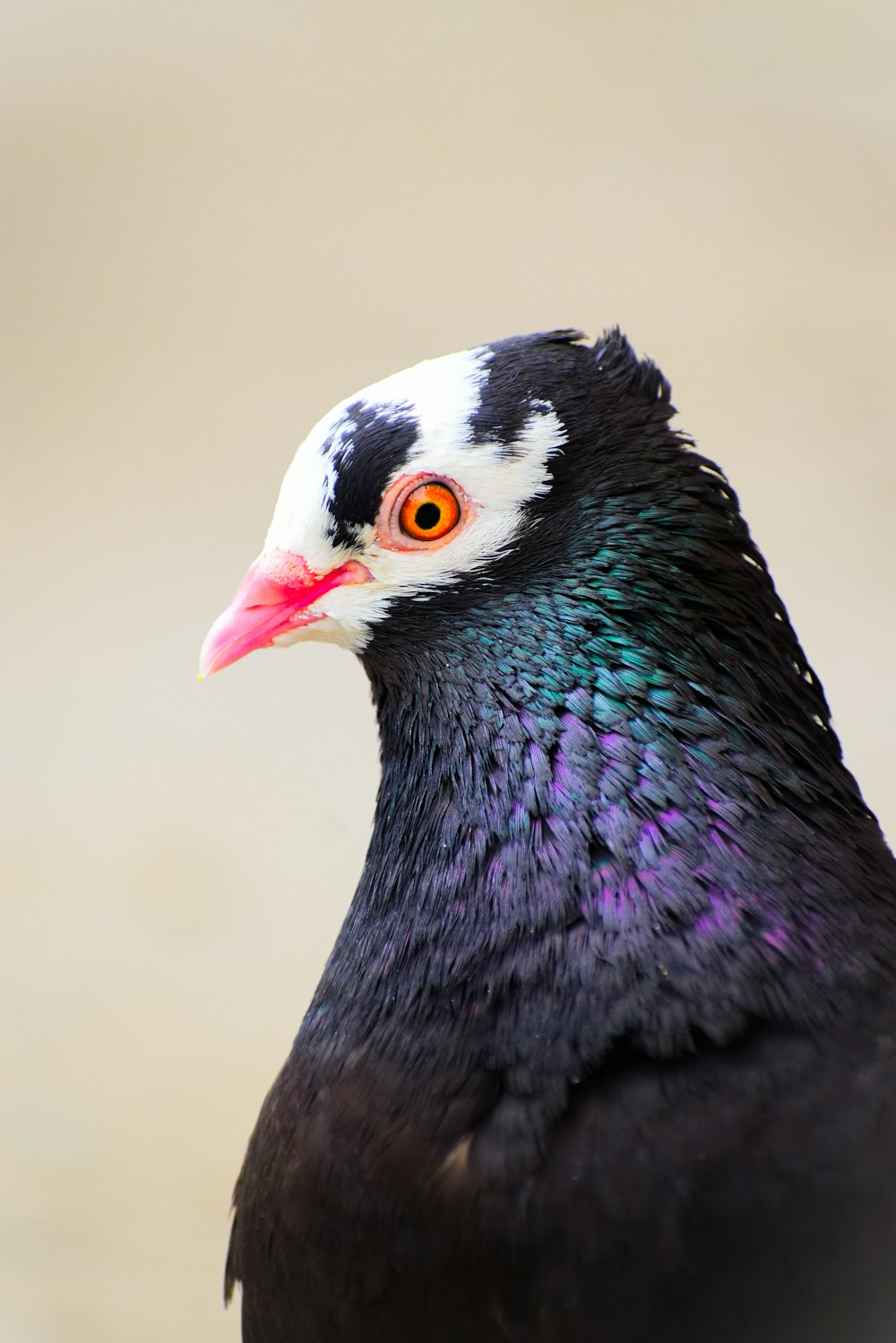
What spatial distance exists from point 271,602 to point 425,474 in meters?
0.25

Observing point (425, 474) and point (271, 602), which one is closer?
point (425, 474)

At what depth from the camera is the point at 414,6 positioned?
545 cm

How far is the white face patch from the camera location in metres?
1.74

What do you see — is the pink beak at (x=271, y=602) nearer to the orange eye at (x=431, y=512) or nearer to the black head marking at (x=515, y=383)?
the orange eye at (x=431, y=512)

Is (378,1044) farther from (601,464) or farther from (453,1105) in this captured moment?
(601,464)

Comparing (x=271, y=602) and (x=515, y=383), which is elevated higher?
(x=515, y=383)

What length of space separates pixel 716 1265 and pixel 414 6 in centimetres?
487

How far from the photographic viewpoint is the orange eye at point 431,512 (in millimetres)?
1753

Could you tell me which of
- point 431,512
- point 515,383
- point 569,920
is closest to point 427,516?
point 431,512

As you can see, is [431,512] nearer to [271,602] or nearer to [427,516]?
[427,516]

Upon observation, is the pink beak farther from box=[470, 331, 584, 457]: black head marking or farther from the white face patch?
box=[470, 331, 584, 457]: black head marking

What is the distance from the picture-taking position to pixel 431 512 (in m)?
1.75

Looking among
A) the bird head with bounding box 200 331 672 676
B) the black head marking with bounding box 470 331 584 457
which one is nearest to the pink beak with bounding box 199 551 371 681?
the bird head with bounding box 200 331 672 676

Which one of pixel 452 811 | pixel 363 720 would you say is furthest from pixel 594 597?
pixel 363 720
